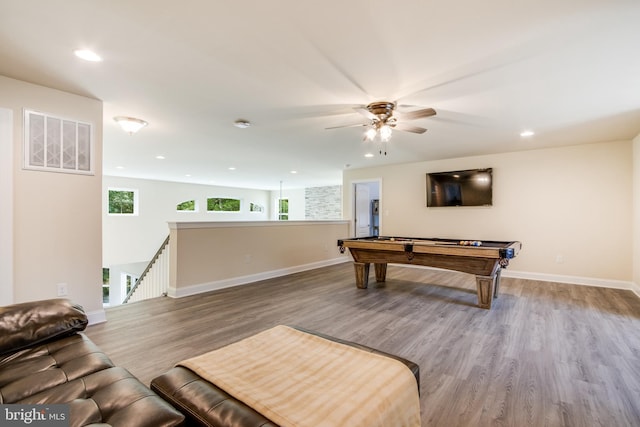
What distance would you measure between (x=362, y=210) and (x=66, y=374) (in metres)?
6.87

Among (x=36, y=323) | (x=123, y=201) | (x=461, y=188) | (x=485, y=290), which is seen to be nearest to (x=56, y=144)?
(x=36, y=323)

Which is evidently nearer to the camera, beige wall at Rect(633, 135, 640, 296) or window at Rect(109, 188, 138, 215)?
beige wall at Rect(633, 135, 640, 296)

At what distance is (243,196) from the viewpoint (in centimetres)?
1198

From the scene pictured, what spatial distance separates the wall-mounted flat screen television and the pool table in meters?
1.58

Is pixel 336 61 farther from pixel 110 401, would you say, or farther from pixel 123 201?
pixel 123 201

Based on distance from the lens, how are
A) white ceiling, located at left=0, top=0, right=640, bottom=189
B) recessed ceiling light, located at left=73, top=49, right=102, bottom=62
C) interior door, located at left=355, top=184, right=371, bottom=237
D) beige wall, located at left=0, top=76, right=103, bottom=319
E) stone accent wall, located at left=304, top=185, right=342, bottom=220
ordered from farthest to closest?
stone accent wall, located at left=304, top=185, right=342, bottom=220
interior door, located at left=355, top=184, right=371, bottom=237
beige wall, located at left=0, top=76, right=103, bottom=319
recessed ceiling light, located at left=73, top=49, right=102, bottom=62
white ceiling, located at left=0, top=0, right=640, bottom=189

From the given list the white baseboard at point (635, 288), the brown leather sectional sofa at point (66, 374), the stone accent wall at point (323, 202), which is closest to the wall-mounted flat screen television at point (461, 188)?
the white baseboard at point (635, 288)

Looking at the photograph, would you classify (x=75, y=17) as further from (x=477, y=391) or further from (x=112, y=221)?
(x=112, y=221)

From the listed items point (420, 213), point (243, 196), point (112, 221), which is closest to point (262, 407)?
point (420, 213)

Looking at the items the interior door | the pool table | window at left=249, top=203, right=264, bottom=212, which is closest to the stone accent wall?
window at left=249, top=203, right=264, bottom=212

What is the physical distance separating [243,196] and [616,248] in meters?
10.7

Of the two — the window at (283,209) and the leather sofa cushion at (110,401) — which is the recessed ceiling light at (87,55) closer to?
the leather sofa cushion at (110,401)

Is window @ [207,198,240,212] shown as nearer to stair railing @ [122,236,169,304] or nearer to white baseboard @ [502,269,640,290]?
stair railing @ [122,236,169,304]

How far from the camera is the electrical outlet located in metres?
2.85
